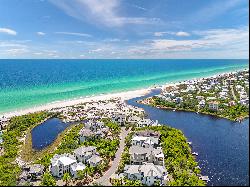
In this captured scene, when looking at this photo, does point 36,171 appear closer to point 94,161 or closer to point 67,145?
point 94,161

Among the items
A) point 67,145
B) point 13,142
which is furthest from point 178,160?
point 13,142

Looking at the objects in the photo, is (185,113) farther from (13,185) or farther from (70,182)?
(13,185)

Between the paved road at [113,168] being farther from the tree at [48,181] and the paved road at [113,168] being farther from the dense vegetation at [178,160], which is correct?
the dense vegetation at [178,160]

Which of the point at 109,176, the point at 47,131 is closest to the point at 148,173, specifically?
the point at 109,176

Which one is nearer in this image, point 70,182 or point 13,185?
point 13,185

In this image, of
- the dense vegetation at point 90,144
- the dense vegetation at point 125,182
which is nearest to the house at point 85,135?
the dense vegetation at point 90,144
